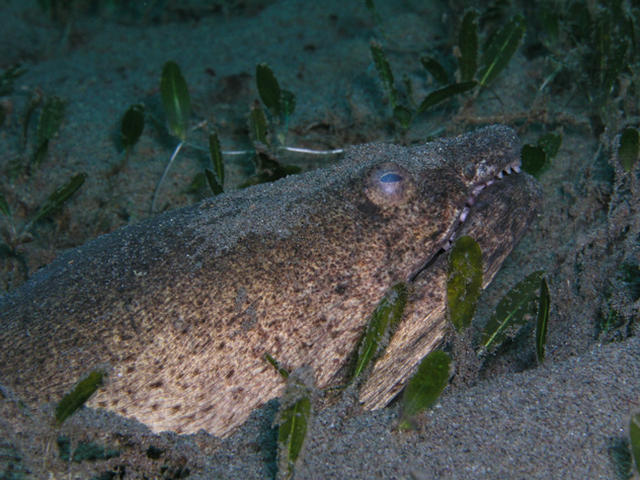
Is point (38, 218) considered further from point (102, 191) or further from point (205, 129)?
point (205, 129)

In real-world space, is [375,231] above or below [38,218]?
above

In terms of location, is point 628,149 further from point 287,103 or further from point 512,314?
point 287,103

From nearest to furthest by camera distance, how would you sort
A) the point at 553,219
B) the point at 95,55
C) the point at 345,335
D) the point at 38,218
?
Result: 1. the point at 345,335
2. the point at 553,219
3. the point at 38,218
4. the point at 95,55

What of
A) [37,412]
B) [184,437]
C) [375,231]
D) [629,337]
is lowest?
[629,337]

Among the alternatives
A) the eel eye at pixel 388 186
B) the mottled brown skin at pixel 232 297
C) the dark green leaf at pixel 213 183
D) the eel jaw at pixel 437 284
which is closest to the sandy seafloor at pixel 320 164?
the mottled brown skin at pixel 232 297

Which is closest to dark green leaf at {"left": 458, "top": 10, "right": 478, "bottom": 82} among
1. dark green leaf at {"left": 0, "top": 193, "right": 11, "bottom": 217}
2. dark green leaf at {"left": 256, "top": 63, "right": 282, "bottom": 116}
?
dark green leaf at {"left": 256, "top": 63, "right": 282, "bottom": 116}

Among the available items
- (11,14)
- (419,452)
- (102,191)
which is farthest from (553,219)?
(11,14)

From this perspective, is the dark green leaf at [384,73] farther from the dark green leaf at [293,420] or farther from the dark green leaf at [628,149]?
the dark green leaf at [293,420]

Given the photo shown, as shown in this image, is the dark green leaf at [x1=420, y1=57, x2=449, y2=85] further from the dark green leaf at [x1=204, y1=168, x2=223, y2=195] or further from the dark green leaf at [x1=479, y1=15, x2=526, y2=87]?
the dark green leaf at [x1=204, y1=168, x2=223, y2=195]
